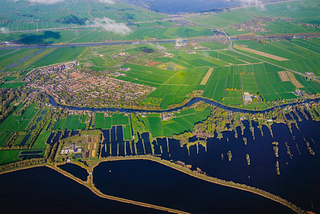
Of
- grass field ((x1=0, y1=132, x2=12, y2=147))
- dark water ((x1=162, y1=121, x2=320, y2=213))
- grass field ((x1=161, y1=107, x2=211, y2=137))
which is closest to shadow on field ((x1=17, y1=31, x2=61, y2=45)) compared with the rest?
grass field ((x1=0, y1=132, x2=12, y2=147))

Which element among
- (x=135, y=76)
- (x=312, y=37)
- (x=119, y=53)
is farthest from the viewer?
(x=312, y=37)

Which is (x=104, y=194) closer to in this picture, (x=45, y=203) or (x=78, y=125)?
(x=45, y=203)

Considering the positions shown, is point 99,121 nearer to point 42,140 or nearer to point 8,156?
point 42,140

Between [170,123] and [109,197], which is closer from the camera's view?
[109,197]

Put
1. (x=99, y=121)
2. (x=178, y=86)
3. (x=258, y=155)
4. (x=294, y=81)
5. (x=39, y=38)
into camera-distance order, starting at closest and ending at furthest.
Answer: (x=258, y=155) → (x=99, y=121) → (x=178, y=86) → (x=294, y=81) → (x=39, y=38)

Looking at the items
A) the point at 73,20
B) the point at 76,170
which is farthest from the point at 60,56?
the point at 76,170

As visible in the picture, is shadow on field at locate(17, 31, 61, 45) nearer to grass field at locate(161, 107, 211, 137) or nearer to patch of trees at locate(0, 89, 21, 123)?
patch of trees at locate(0, 89, 21, 123)

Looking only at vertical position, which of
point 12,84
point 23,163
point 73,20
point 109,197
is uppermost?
point 73,20

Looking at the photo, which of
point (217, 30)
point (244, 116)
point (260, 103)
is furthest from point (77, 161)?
point (217, 30)
